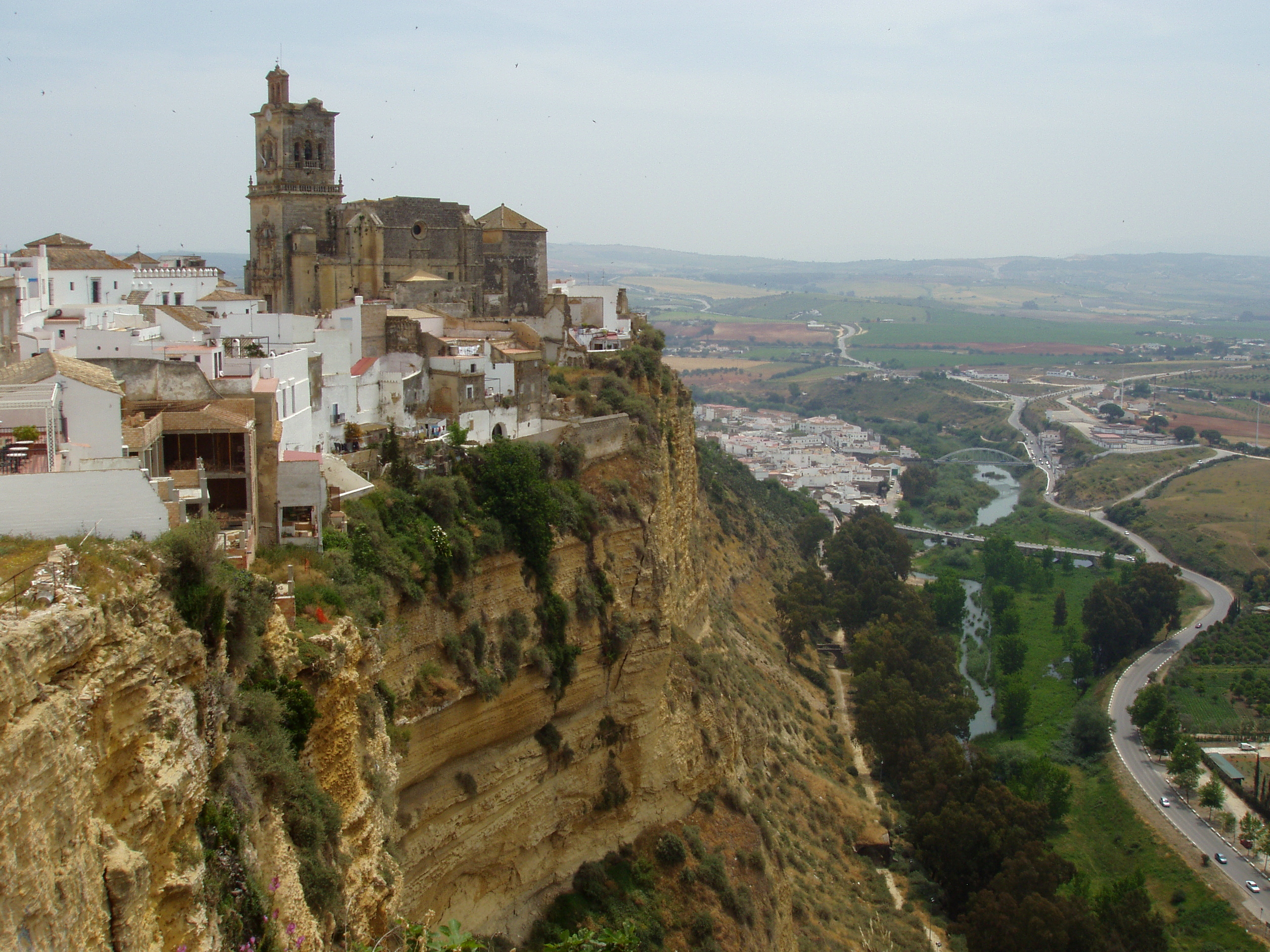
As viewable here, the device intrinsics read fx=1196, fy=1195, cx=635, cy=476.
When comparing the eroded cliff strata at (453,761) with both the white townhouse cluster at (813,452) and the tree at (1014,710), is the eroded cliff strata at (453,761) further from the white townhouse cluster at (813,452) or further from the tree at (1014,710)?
the white townhouse cluster at (813,452)

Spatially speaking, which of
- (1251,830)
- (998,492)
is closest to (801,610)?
(1251,830)

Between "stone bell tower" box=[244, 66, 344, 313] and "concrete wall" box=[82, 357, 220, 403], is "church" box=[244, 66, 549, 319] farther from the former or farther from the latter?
"concrete wall" box=[82, 357, 220, 403]

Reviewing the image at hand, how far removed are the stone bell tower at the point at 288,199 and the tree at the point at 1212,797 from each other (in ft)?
99.1

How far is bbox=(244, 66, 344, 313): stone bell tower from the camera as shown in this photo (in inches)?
1111

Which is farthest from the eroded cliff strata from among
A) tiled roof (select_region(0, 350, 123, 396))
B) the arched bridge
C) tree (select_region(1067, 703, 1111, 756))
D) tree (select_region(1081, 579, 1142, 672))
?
the arched bridge

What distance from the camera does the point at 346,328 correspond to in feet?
74.5

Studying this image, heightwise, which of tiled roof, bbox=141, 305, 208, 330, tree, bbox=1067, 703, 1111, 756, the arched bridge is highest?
tiled roof, bbox=141, 305, 208, 330

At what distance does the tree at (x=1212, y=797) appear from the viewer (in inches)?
1457

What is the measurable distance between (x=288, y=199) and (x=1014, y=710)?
30541mm

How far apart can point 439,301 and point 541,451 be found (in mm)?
7541

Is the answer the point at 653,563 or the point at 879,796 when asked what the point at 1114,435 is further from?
the point at 653,563

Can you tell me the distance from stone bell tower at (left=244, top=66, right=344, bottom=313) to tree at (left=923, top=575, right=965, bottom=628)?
3200cm

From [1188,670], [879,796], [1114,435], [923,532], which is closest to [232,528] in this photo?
[879,796]

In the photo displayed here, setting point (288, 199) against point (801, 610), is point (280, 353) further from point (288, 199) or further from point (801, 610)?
point (801, 610)
